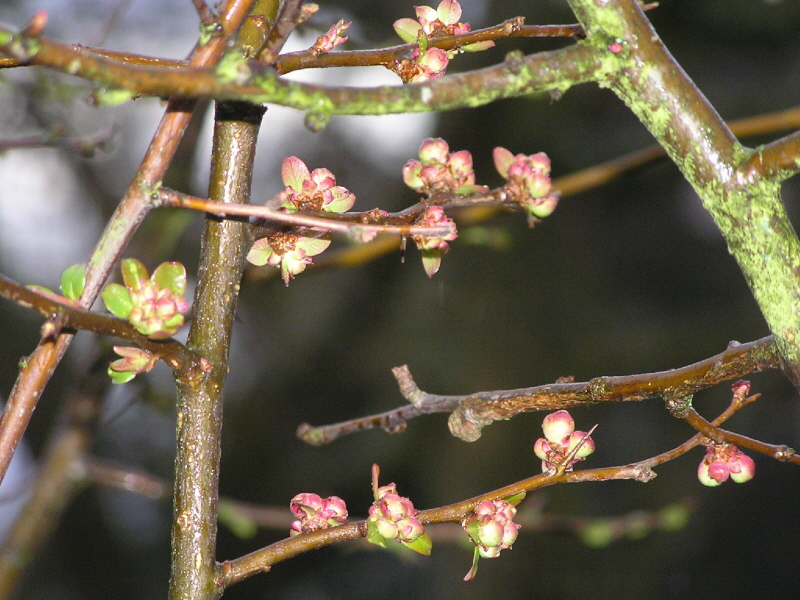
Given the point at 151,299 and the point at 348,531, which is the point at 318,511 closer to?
the point at 348,531

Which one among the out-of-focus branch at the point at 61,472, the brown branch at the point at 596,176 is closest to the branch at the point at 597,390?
the brown branch at the point at 596,176

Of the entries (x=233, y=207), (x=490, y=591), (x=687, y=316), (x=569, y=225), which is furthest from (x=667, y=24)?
(x=233, y=207)

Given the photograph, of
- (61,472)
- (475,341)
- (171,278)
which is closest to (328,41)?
(171,278)

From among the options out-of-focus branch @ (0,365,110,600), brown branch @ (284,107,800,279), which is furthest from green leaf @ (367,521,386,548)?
out-of-focus branch @ (0,365,110,600)

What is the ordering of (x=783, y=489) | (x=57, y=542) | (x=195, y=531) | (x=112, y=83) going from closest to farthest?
1. (x=112, y=83)
2. (x=195, y=531)
3. (x=783, y=489)
4. (x=57, y=542)

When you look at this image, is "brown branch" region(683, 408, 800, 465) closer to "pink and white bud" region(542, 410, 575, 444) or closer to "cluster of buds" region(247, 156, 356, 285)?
"pink and white bud" region(542, 410, 575, 444)

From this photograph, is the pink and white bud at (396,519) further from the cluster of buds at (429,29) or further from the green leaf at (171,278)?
the cluster of buds at (429,29)

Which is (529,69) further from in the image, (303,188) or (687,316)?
(687,316)
